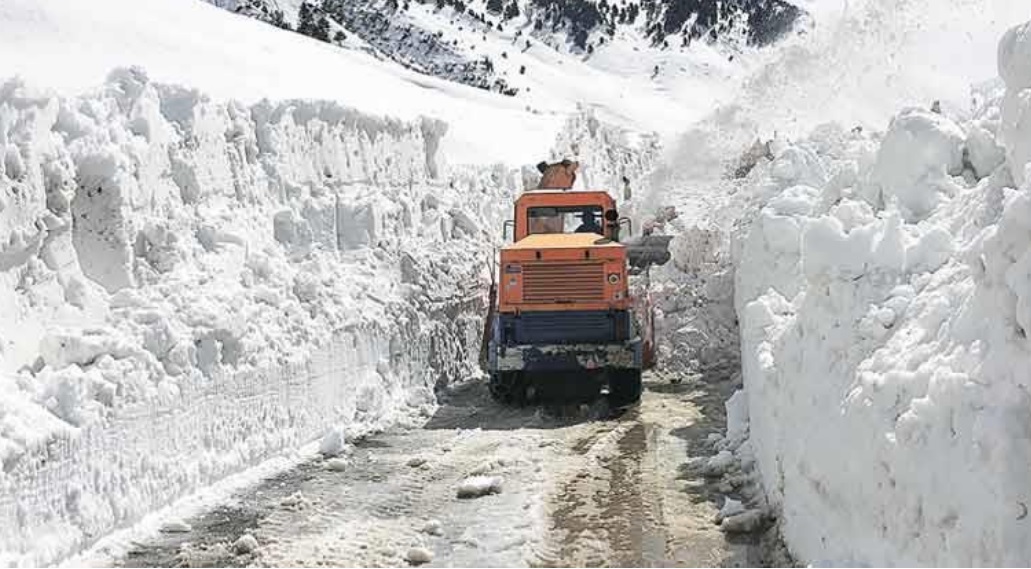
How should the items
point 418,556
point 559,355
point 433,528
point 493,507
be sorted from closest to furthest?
point 418,556
point 433,528
point 493,507
point 559,355

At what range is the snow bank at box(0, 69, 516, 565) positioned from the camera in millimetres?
8164

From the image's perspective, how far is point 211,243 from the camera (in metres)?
11.5

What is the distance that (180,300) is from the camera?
10211 millimetres

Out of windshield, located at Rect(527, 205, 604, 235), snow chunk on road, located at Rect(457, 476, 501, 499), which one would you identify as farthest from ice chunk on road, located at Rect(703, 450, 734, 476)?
windshield, located at Rect(527, 205, 604, 235)

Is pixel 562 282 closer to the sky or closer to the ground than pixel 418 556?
closer to the sky

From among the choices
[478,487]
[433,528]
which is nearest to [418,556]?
[433,528]

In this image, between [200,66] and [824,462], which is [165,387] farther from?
[200,66]

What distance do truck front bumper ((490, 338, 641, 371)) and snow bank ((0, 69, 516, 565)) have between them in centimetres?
146

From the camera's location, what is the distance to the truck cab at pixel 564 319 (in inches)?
551

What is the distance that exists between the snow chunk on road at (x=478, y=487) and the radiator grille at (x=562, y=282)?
4563 mm

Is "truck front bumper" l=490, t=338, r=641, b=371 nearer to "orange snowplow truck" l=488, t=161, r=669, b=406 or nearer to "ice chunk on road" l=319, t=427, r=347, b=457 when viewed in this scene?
"orange snowplow truck" l=488, t=161, r=669, b=406

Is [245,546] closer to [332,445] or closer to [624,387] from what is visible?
[332,445]

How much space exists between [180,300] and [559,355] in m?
5.34

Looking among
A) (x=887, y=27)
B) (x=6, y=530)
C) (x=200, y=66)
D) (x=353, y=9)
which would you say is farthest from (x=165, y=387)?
(x=353, y=9)
